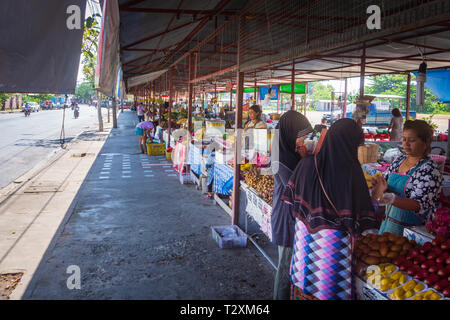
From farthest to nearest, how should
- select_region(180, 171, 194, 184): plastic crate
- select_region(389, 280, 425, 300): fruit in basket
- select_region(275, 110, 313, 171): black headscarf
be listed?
select_region(180, 171, 194, 184): plastic crate, select_region(275, 110, 313, 171): black headscarf, select_region(389, 280, 425, 300): fruit in basket

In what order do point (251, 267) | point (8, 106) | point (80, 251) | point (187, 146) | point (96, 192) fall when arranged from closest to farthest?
point (251, 267), point (80, 251), point (96, 192), point (187, 146), point (8, 106)

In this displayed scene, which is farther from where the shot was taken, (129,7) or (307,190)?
(129,7)

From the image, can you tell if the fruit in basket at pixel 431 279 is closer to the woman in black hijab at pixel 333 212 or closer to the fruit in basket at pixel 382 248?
the fruit in basket at pixel 382 248

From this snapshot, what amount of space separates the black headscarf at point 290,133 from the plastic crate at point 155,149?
10.2 meters

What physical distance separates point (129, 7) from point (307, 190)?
4.00 metres

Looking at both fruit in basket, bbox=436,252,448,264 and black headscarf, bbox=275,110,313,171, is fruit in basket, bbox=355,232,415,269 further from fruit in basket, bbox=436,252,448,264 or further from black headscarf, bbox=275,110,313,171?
black headscarf, bbox=275,110,313,171

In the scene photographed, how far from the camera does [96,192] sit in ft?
25.3

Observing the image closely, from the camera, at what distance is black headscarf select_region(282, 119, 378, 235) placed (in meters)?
2.45

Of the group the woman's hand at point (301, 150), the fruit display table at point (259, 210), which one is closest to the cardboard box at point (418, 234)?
the woman's hand at point (301, 150)

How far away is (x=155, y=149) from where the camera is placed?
13.0 metres

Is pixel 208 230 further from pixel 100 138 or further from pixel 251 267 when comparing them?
pixel 100 138

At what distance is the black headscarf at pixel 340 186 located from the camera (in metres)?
2.45

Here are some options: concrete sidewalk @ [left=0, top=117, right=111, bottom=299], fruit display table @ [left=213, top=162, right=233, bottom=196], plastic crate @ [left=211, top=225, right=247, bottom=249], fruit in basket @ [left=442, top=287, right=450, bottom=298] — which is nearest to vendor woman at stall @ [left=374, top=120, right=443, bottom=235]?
fruit in basket @ [left=442, top=287, right=450, bottom=298]
